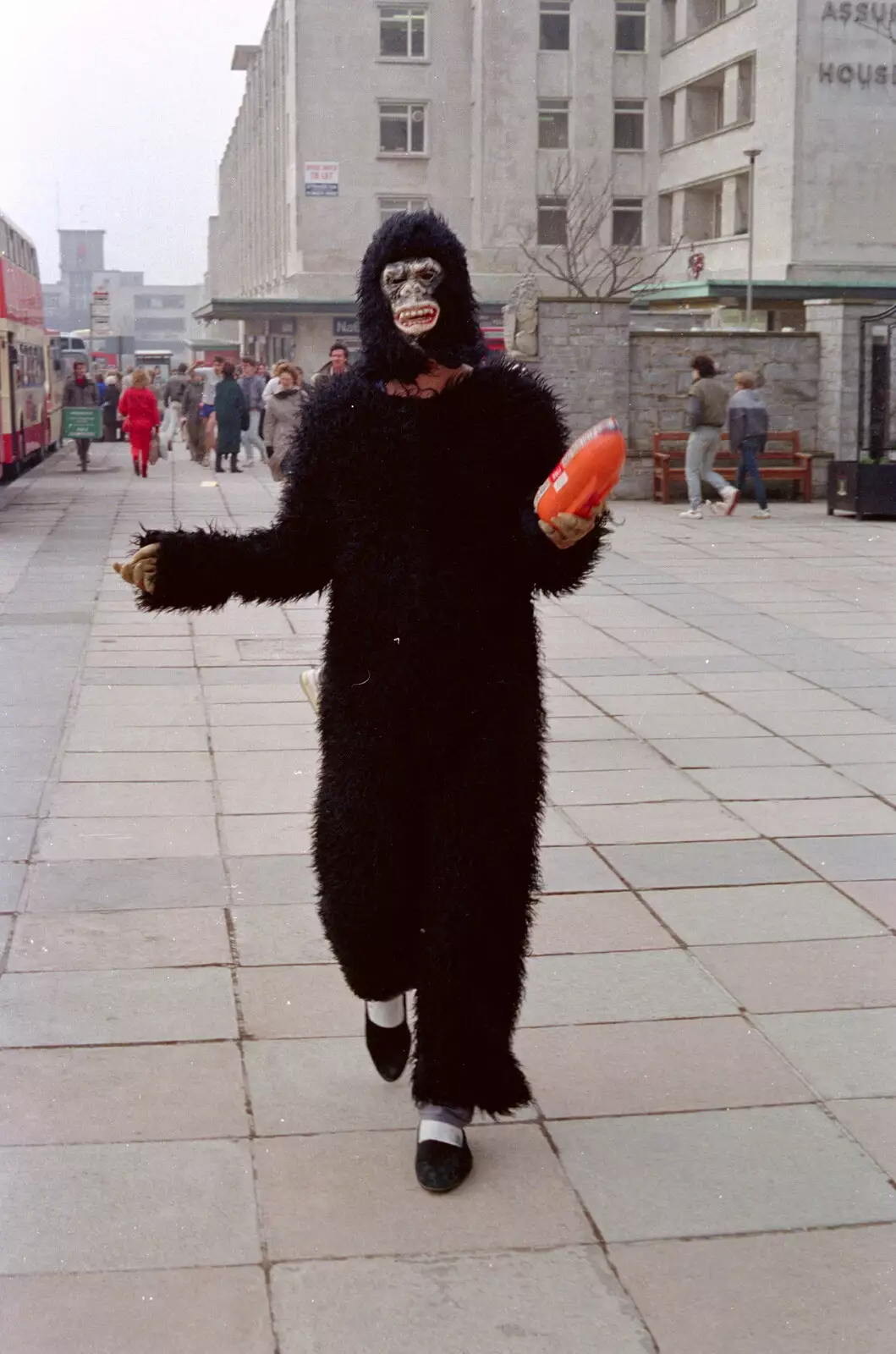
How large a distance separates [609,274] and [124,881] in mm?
48919

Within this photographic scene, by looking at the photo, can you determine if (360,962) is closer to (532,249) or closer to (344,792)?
(344,792)

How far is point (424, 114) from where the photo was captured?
53875 mm

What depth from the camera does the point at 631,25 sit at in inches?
2099

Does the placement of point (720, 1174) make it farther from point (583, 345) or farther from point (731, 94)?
point (731, 94)

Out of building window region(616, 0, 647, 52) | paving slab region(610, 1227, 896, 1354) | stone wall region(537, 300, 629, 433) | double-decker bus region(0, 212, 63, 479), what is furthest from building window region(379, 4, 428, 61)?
paving slab region(610, 1227, 896, 1354)

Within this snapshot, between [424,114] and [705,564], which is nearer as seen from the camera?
[705,564]

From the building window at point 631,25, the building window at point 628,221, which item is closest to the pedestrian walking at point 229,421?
the building window at point 628,221

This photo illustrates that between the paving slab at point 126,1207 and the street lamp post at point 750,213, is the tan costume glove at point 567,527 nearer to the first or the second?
the paving slab at point 126,1207

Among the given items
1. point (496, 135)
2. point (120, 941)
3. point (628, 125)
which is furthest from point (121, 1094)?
point (628, 125)

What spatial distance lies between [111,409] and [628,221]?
19.6 m

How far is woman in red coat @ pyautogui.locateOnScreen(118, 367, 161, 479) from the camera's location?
86.4ft

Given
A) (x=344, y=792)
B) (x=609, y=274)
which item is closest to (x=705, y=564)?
(x=344, y=792)

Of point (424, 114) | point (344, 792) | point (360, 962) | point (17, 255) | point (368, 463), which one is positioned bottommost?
point (360, 962)

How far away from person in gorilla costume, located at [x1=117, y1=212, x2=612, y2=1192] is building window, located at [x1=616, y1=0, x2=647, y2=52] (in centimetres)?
5286
